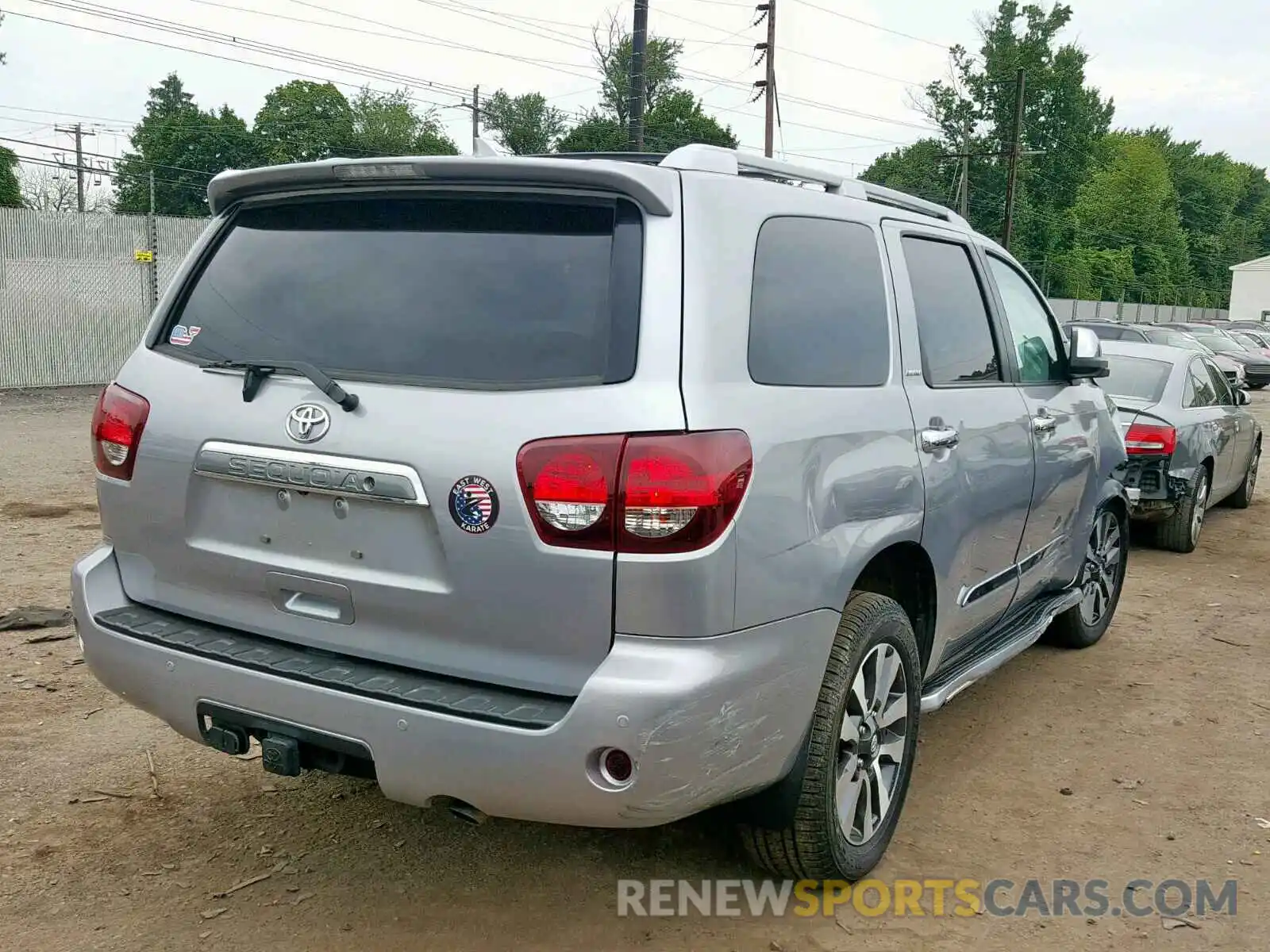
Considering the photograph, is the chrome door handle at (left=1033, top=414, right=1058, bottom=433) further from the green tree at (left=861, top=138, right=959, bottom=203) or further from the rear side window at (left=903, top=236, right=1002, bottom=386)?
the green tree at (left=861, top=138, right=959, bottom=203)

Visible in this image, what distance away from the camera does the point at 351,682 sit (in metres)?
2.72

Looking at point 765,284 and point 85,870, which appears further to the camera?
point 85,870

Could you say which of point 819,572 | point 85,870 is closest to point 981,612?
point 819,572

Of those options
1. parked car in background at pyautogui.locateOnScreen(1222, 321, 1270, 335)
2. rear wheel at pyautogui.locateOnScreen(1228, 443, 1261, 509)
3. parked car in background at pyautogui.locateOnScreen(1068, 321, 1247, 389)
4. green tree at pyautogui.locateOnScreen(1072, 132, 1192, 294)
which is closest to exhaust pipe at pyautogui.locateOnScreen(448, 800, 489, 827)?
rear wheel at pyautogui.locateOnScreen(1228, 443, 1261, 509)

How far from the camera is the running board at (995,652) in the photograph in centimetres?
378

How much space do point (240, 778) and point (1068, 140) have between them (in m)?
86.6

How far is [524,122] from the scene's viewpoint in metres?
76.2

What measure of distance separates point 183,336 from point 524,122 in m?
76.6

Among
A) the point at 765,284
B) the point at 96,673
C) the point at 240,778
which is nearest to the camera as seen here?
the point at 765,284

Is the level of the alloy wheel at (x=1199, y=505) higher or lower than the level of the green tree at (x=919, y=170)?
lower

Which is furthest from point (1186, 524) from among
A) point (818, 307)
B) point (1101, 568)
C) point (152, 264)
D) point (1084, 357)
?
point (152, 264)

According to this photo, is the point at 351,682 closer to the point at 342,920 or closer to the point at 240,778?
the point at 342,920

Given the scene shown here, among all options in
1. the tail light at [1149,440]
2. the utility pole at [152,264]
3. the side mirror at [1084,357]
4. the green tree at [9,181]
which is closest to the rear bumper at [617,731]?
the side mirror at [1084,357]

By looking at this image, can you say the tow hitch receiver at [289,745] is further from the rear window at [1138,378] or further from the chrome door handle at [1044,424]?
the rear window at [1138,378]
